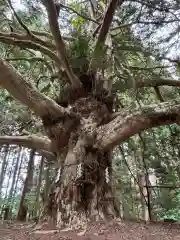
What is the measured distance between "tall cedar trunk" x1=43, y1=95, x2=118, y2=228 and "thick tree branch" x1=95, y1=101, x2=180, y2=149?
0.68 ft

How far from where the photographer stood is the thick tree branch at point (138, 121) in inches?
130

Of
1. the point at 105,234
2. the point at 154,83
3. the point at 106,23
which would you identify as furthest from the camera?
the point at 154,83

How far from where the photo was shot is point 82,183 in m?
3.14

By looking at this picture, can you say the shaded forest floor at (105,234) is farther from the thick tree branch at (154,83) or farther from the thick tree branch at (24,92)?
the thick tree branch at (154,83)

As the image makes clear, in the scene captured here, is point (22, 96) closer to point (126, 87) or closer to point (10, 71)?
point (10, 71)

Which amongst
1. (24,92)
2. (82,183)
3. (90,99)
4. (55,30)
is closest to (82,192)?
(82,183)

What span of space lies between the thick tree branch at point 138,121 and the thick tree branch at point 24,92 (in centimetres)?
81

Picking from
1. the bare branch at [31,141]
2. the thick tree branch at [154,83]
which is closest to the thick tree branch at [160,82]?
the thick tree branch at [154,83]

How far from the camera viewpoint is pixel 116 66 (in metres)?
3.59

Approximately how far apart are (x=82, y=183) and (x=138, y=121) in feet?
3.63

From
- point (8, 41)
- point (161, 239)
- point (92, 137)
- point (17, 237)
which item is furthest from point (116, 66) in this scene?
point (17, 237)

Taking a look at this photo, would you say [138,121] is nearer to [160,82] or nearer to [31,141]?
[160,82]

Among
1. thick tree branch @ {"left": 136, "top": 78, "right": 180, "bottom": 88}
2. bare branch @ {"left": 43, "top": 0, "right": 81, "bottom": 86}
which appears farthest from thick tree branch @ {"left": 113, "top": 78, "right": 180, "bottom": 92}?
bare branch @ {"left": 43, "top": 0, "right": 81, "bottom": 86}

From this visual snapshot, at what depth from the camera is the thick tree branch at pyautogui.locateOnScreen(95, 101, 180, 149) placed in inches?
130
